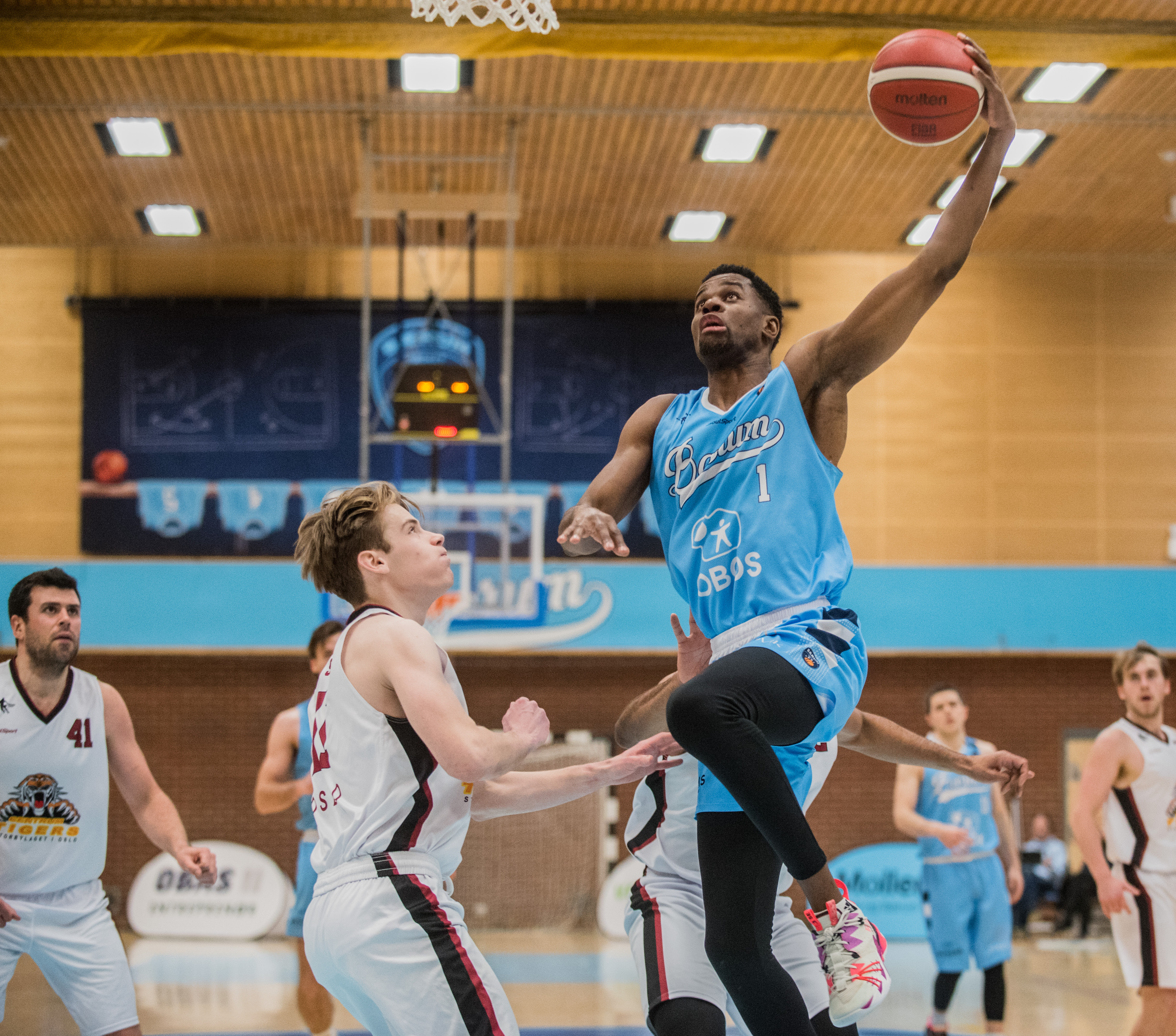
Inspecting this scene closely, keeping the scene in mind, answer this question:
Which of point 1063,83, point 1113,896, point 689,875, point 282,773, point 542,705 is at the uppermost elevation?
point 1063,83

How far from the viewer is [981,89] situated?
3314mm

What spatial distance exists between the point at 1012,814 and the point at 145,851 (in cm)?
891

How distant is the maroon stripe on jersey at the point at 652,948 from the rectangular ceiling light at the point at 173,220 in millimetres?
10685

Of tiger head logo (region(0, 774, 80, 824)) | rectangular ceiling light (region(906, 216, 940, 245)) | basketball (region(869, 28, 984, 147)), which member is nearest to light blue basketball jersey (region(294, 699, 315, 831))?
tiger head logo (region(0, 774, 80, 824))

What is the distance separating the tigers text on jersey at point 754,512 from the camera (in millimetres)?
3088

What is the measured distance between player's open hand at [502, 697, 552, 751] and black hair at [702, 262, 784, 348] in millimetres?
1227

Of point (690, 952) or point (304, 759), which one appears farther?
point (304, 759)

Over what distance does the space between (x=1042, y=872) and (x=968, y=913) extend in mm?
6230

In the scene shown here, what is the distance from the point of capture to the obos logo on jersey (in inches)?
180

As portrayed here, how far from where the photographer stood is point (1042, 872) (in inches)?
506

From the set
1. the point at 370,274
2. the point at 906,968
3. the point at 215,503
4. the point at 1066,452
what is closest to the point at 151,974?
the point at 215,503

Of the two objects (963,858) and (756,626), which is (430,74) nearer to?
(963,858)

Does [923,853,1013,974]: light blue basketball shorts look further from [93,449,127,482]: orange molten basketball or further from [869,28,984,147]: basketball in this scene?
[93,449,127,482]: orange molten basketball

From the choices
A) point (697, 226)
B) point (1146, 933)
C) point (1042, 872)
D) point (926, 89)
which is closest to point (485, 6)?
point (926, 89)
